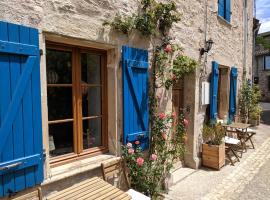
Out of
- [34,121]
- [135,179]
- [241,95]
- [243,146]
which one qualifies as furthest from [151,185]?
[241,95]

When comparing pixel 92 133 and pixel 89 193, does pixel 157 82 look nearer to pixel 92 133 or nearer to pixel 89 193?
pixel 92 133

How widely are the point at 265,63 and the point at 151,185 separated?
2497 cm

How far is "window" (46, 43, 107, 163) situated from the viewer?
9.70ft

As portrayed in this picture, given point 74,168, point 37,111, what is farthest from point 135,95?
point 37,111

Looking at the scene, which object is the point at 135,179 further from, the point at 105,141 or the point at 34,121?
the point at 34,121

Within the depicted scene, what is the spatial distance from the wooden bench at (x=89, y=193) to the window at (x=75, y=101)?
470 mm

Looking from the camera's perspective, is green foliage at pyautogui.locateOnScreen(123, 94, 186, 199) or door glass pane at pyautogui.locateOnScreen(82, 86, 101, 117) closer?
door glass pane at pyautogui.locateOnScreen(82, 86, 101, 117)

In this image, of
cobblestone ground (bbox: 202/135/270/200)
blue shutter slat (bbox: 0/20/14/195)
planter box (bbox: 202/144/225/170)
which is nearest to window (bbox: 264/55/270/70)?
cobblestone ground (bbox: 202/135/270/200)

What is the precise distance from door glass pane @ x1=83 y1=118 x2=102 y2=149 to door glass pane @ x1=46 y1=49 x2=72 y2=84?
688mm

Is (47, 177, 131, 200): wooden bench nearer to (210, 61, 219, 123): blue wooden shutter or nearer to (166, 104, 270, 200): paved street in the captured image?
(166, 104, 270, 200): paved street

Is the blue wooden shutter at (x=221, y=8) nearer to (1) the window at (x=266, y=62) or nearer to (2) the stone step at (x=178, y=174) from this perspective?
(2) the stone step at (x=178, y=174)

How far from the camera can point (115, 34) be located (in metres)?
3.31

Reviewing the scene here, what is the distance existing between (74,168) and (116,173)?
0.68 metres

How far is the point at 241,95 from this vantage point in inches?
331
